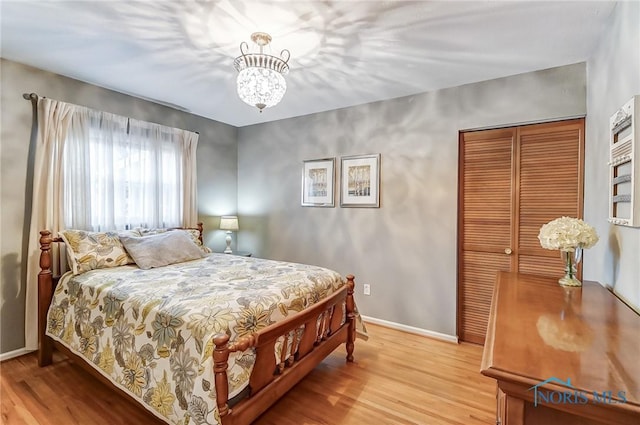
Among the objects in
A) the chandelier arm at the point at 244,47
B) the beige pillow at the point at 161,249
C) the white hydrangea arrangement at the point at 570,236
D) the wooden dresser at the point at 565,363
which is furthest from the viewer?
the beige pillow at the point at 161,249

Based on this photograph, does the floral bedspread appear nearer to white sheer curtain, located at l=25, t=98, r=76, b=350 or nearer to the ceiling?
white sheer curtain, located at l=25, t=98, r=76, b=350

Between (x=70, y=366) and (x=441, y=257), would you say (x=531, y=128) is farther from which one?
(x=70, y=366)

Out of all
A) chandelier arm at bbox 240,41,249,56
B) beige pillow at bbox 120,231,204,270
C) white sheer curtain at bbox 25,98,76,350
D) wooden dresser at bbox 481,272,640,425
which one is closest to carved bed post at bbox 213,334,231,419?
wooden dresser at bbox 481,272,640,425

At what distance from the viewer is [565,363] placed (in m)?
0.82

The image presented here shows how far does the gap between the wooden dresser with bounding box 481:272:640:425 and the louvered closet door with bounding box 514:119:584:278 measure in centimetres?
152

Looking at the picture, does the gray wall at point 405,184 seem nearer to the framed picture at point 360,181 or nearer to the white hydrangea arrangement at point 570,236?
the framed picture at point 360,181

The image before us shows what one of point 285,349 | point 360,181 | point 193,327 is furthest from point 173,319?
point 360,181

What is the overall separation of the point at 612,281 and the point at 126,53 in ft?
11.8

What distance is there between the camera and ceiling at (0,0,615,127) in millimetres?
1812

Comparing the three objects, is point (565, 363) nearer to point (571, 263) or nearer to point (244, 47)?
point (571, 263)

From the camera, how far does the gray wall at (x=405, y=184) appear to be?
2.74 metres

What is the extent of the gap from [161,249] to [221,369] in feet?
6.02

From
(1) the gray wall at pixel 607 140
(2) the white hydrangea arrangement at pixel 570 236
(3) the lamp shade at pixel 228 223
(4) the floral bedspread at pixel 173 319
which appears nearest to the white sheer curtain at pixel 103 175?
(3) the lamp shade at pixel 228 223

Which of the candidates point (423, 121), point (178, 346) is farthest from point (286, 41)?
point (178, 346)
